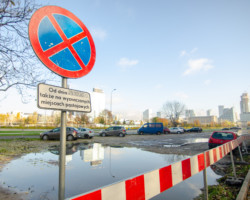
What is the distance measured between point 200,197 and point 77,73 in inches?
154

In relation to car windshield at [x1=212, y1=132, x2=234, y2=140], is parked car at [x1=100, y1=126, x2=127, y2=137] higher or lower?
lower

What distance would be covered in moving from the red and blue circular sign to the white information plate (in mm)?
227

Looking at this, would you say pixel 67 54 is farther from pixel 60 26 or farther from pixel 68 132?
pixel 68 132

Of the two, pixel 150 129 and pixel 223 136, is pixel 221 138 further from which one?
pixel 150 129

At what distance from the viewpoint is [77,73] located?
2.11 m

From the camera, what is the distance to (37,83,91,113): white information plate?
167 centimetres

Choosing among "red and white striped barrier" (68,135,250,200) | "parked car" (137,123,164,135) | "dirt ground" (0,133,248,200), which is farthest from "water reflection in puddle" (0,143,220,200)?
"parked car" (137,123,164,135)

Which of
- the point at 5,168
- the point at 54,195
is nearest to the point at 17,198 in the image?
the point at 54,195

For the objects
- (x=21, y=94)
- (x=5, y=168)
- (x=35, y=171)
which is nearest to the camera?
(x=35, y=171)

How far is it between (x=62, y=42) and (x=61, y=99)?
2.27ft

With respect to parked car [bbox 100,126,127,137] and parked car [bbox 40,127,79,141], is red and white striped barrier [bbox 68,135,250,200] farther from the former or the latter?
parked car [bbox 100,126,127,137]

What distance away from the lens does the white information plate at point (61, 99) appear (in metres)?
1.67

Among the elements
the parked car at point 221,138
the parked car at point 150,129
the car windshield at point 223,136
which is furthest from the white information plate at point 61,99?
the parked car at point 150,129

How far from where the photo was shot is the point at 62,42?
203 centimetres
